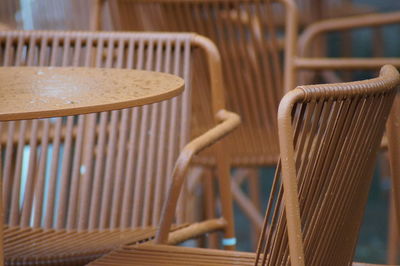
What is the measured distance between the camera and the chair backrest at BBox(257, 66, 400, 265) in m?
1.13

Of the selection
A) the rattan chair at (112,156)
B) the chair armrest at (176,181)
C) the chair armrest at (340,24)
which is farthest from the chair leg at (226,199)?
the chair armrest at (340,24)

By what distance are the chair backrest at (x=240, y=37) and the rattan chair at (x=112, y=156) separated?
1.94 feet

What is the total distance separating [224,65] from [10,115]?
1647mm

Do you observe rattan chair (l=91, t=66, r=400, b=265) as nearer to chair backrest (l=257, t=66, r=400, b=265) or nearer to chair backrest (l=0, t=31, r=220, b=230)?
chair backrest (l=257, t=66, r=400, b=265)

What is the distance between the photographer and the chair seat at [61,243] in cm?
175

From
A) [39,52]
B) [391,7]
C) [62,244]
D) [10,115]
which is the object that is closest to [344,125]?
[10,115]

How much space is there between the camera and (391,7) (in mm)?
5609

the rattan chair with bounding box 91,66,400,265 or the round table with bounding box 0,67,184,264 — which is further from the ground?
the round table with bounding box 0,67,184,264

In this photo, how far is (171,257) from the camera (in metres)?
1.63

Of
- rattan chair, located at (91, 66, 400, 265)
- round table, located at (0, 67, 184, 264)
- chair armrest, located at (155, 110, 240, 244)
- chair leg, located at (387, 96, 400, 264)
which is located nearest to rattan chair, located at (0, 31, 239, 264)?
chair armrest, located at (155, 110, 240, 244)

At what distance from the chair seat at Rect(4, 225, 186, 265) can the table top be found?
36 cm

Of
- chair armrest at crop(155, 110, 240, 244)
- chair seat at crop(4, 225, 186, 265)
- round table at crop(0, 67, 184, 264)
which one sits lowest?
chair seat at crop(4, 225, 186, 265)

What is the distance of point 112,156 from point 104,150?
0.08 feet

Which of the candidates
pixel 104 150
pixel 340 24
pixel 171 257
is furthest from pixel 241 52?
pixel 171 257
